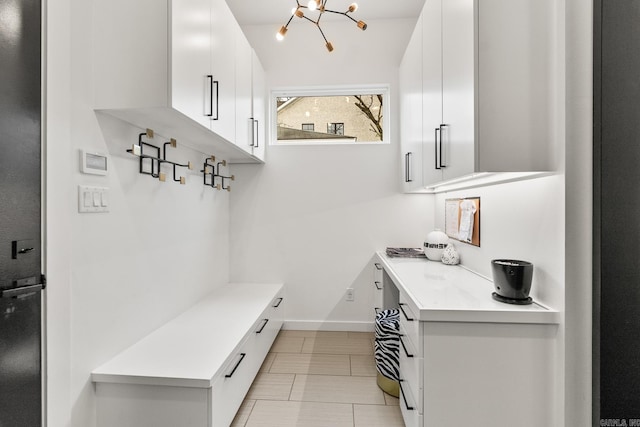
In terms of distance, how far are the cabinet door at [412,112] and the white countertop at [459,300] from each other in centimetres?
64

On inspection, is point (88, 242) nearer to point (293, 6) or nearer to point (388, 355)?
point (388, 355)

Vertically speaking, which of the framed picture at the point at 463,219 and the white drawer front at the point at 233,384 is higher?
the framed picture at the point at 463,219

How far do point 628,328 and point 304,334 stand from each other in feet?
7.69

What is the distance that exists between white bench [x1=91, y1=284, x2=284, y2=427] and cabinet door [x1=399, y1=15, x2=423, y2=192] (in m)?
1.55

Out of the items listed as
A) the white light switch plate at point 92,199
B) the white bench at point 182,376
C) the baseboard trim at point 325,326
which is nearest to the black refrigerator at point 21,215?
the white light switch plate at point 92,199

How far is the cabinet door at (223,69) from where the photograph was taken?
191cm

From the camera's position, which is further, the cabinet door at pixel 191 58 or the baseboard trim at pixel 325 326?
the baseboard trim at pixel 325 326

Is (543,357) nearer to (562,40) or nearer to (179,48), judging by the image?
(562,40)

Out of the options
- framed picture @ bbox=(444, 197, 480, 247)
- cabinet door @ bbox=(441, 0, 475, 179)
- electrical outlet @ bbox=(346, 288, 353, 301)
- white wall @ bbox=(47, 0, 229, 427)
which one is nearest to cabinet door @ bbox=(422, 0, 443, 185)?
cabinet door @ bbox=(441, 0, 475, 179)

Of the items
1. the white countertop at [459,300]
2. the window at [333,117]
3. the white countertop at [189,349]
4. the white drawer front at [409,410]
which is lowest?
the white drawer front at [409,410]

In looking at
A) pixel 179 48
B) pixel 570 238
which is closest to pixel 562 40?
pixel 570 238

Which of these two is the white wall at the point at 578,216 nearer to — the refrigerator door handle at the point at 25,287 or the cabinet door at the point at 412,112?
the cabinet door at the point at 412,112

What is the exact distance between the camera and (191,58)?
5.30 ft

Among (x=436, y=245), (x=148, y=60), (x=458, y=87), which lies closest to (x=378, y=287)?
(x=436, y=245)
